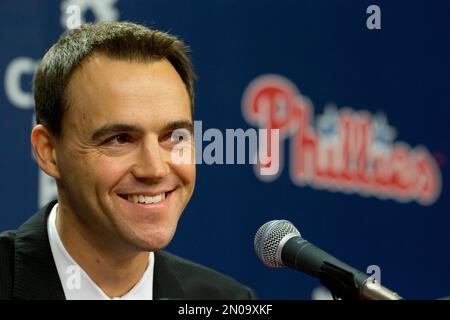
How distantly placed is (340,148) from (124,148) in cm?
101

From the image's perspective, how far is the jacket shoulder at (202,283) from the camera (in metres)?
1.73

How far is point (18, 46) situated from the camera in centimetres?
202

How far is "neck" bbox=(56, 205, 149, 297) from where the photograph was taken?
1.52 meters

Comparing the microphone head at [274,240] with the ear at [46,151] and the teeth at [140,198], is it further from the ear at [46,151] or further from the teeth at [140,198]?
the ear at [46,151]

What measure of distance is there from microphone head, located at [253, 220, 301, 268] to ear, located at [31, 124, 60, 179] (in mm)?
536

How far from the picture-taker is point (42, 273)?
4.93 ft

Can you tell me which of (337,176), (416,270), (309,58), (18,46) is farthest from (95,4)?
(416,270)

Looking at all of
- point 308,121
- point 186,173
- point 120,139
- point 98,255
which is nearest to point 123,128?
point 120,139

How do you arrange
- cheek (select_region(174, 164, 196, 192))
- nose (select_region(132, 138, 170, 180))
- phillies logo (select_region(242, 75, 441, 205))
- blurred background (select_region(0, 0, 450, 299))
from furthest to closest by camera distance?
phillies logo (select_region(242, 75, 441, 205)) < blurred background (select_region(0, 0, 450, 299)) < cheek (select_region(174, 164, 196, 192)) < nose (select_region(132, 138, 170, 180))

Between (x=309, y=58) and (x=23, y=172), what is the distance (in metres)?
0.87

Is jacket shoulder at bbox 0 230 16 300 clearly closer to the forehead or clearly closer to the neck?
the neck

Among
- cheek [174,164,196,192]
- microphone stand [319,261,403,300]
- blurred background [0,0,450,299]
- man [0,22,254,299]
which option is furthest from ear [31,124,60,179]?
microphone stand [319,261,403,300]

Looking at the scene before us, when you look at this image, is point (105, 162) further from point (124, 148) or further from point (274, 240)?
point (274, 240)
